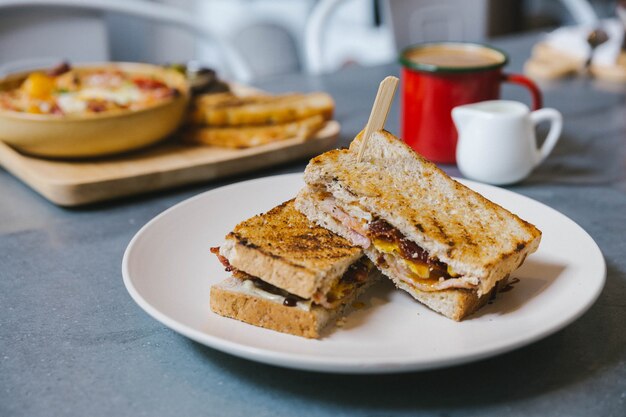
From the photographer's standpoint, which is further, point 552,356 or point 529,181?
point 529,181

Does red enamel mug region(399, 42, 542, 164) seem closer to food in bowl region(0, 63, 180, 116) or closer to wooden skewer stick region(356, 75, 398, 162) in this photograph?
wooden skewer stick region(356, 75, 398, 162)

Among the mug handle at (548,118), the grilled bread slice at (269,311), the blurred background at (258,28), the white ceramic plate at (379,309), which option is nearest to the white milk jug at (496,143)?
the mug handle at (548,118)

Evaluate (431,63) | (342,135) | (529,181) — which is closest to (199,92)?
(342,135)

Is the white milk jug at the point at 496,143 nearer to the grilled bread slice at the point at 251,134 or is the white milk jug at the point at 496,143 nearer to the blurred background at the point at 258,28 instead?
the grilled bread slice at the point at 251,134

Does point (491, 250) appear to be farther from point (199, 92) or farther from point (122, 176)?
point (199, 92)

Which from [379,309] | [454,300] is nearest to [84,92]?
[379,309]

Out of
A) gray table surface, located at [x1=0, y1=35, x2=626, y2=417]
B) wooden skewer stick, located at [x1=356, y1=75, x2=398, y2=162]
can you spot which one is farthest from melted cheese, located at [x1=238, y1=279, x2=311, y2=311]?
wooden skewer stick, located at [x1=356, y1=75, x2=398, y2=162]
